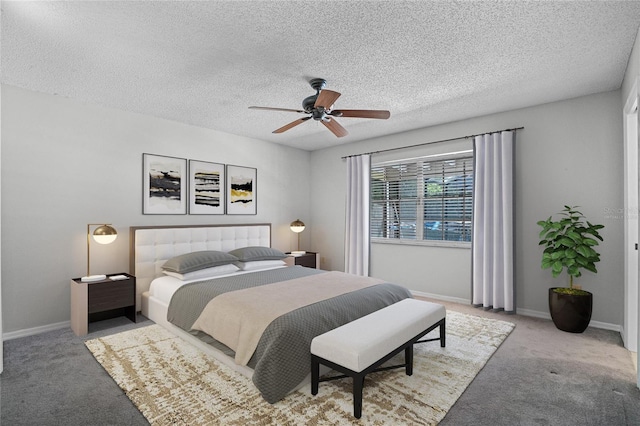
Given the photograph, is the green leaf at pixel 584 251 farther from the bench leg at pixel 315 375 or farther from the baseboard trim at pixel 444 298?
the bench leg at pixel 315 375

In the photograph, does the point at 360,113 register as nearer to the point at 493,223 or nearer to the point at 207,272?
the point at 493,223

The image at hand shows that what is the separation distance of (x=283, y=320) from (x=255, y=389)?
0.53 m

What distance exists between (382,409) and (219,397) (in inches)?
44.0

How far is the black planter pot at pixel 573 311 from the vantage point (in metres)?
3.36

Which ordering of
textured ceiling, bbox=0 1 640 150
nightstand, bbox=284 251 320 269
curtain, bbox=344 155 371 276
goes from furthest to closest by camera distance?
curtain, bbox=344 155 371 276
nightstand, bbox=284 251 320 269
textured ceiling, bbox=0 1 640 150

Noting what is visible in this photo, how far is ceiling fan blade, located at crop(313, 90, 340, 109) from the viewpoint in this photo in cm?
263

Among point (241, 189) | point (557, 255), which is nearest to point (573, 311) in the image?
point (557, 255)

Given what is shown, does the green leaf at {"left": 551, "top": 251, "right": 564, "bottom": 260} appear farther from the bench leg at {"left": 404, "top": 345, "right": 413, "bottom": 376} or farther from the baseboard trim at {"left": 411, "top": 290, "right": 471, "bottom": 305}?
the bench leg at {"left": 404, "top": 345, "right": 413, "bottom": 376}

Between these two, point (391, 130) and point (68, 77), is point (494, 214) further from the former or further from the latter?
point (68, 77)

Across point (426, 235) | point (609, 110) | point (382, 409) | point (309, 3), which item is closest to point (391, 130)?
point (426, 235)

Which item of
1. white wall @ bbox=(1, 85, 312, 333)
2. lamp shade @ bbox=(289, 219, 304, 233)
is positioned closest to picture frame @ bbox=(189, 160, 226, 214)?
white wall @ bbox=(1, 85, 312, 333)

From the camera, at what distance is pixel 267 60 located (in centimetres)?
278

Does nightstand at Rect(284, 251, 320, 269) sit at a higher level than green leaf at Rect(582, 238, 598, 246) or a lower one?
lower

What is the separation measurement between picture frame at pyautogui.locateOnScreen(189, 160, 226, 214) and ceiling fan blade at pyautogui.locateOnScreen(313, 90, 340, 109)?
8.59 ft
